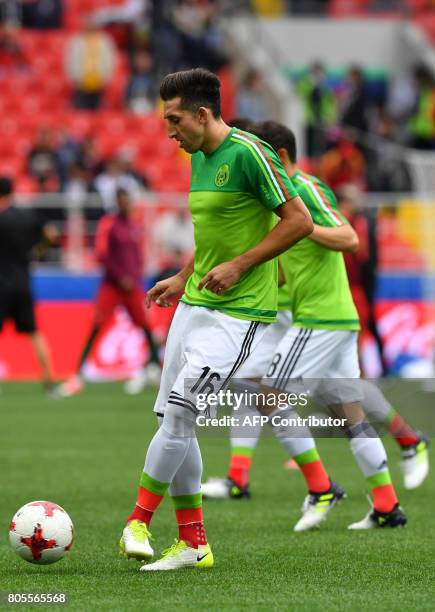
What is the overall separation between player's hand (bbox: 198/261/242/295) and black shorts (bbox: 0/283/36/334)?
974 centimetres

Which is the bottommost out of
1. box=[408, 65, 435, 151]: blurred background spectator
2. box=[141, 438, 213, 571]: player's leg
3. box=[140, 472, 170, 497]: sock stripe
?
box=[408, 65, 435, 151]: blurred background spectator

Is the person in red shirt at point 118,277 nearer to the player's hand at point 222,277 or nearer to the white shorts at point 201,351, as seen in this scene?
the white shorts at point 201,351

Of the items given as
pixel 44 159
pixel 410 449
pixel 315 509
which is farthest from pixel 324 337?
pixel 44 159

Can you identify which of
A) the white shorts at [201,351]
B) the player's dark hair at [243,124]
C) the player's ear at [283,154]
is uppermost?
the player's dark hair at [243,124]

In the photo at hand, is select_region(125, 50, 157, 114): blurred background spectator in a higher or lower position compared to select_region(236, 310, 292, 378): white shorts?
lower

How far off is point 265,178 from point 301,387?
87.1 inches

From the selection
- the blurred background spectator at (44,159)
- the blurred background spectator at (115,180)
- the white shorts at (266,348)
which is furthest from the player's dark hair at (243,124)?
the blurred background spectator at (44,159)

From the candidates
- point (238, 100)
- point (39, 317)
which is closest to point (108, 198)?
point (39, 317)

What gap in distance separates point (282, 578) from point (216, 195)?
177 centimetres

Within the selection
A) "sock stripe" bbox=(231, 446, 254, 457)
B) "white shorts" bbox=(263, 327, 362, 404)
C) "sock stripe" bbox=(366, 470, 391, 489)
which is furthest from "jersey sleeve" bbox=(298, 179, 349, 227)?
"sock stripe" bbox=(231, 446, 254, 457)

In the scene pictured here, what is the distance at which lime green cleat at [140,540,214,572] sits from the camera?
679 cm

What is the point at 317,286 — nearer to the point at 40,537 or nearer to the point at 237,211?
the point at 237,211

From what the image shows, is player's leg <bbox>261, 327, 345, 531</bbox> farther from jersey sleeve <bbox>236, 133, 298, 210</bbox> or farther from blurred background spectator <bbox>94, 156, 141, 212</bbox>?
blurred background spectator <bbox>94, 156, 141, 212</bbox>

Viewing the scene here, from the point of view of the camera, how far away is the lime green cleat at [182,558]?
6793mm
